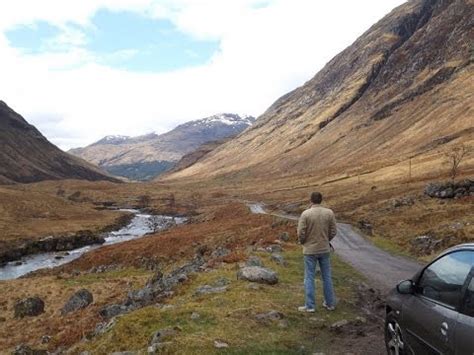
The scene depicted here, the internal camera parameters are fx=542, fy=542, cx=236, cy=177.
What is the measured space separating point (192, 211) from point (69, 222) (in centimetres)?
3300

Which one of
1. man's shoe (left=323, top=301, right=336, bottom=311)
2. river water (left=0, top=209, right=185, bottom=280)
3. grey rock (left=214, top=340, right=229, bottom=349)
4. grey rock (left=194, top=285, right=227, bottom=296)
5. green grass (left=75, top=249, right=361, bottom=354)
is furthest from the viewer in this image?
river water (left=0, top=209, right=185, bottom=280)

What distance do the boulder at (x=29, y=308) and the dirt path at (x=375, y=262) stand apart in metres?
18.6

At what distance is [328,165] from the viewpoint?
187625mm

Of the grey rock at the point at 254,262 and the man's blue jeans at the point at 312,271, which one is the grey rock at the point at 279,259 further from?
the man's blue jeans at the point at 312,271

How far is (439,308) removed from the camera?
9.05 m

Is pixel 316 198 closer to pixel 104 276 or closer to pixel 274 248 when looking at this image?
pixel 274 248

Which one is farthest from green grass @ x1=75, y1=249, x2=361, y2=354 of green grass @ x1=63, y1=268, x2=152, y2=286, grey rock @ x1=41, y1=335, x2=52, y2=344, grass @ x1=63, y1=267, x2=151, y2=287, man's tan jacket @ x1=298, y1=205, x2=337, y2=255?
green grass @ x1=63, y1=268, x2=152, y2=286

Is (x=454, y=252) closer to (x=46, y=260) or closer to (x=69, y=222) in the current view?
(x=46, y=260)

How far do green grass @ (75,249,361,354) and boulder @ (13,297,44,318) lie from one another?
1591 cm

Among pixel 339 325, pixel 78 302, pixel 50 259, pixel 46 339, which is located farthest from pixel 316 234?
pixel 50 259

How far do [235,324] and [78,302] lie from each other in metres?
19.3

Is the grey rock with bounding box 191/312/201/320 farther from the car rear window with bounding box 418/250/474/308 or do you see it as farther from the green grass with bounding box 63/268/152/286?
the green grass with bounding box 63/268/152/286

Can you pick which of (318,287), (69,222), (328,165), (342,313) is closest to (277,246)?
(318,287)

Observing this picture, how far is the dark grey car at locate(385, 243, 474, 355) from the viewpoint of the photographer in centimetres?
817
